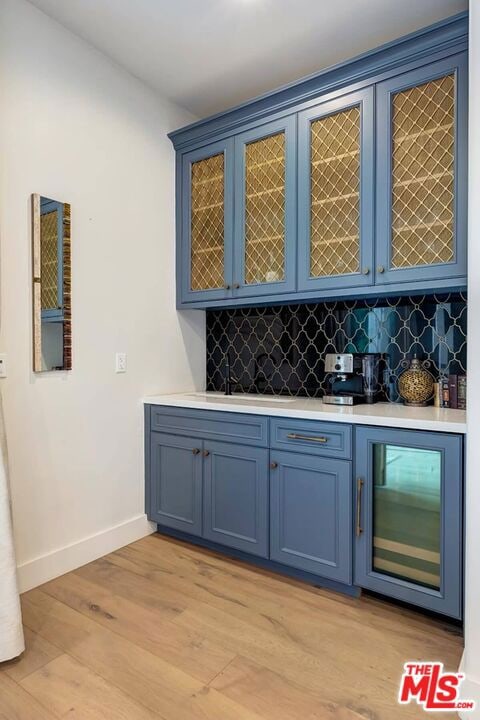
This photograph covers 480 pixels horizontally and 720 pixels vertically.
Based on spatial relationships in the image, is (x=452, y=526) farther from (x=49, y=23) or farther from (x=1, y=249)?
(x=49, y=23)

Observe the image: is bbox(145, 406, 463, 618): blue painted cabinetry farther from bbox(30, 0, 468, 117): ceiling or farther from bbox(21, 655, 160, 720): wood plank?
bbox(30, 0, 468, 117): ceiling

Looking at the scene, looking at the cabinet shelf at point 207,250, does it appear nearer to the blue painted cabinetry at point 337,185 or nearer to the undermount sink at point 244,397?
the blue painted cabinetry at point 337,185

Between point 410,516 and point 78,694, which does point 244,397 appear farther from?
point 78,694

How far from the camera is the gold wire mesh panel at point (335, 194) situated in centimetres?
229

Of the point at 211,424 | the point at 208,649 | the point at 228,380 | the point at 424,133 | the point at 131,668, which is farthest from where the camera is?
the point at 228,380

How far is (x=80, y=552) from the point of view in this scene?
7.88 feet

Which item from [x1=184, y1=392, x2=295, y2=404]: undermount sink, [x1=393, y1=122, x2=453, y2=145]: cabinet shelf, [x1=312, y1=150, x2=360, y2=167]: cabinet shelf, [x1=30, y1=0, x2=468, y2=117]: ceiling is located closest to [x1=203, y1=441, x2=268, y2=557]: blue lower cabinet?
[x1=184, y1=392, x2=295, y2=404]: undermount sink

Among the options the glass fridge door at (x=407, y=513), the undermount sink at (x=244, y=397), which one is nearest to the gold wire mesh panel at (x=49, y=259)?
the undermount sink at (x=244, y=397)

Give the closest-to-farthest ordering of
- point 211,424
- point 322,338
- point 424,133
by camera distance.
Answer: point 424,133 → point 211,424 → point 322,338

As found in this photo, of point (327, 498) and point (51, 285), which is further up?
point (51, 285)

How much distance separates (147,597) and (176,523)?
59cm

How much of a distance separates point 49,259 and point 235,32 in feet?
4.92

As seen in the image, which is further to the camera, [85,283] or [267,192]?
[267,192]

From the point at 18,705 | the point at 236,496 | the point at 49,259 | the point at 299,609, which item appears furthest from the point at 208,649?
the point at 49,259
